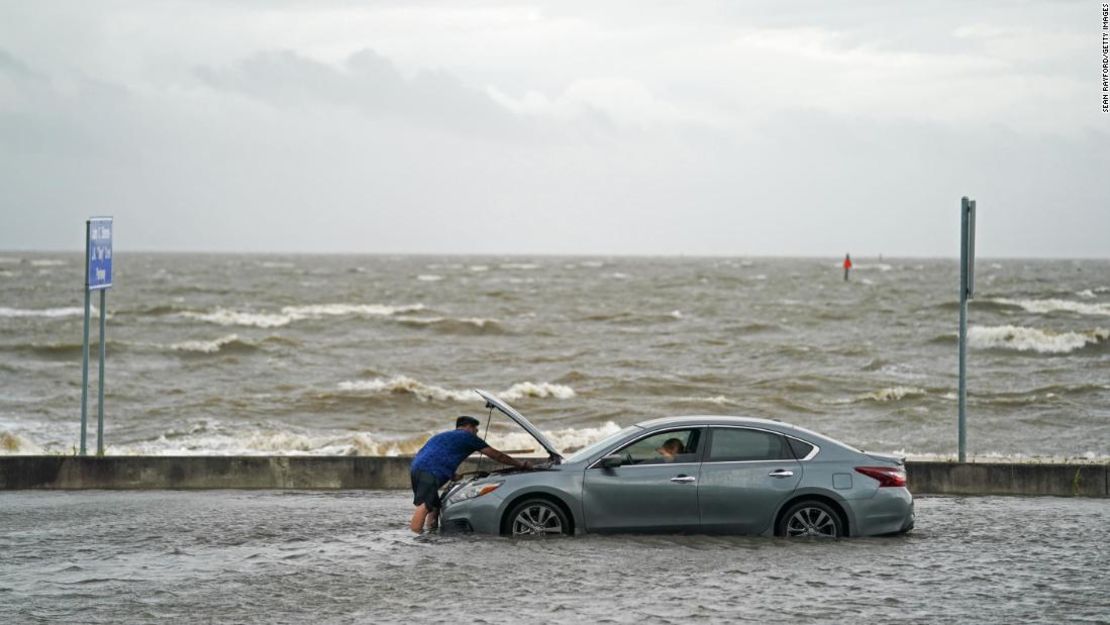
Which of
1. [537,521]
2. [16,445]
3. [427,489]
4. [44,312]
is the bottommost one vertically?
[16,445]

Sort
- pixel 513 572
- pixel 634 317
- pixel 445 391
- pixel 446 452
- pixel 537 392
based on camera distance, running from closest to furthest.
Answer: pixel 513 572, pixel 446 452, pixel 445 391, pixel 537 392, pixel 634 317

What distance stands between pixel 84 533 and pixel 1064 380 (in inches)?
1314

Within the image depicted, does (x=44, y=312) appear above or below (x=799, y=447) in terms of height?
below

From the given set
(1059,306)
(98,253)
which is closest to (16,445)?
(98,253)

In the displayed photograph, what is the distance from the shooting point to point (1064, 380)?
1567 inches

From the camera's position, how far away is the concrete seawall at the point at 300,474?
15.7 m

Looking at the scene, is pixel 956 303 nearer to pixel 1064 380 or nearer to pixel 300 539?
pixel 1064 380

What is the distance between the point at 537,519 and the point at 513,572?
1567 millimetres

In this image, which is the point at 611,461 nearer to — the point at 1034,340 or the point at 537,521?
the point at 537,521

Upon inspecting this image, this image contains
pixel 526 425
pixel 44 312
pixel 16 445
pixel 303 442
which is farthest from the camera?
pixel 44 312

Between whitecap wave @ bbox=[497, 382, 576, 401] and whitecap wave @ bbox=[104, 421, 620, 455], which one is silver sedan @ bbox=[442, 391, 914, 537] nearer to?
whitecap wave @ bbox=[104, 421, 620, 455]

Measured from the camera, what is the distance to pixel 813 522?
12.2 meters

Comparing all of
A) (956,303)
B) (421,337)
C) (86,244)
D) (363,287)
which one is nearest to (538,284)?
(363,287)

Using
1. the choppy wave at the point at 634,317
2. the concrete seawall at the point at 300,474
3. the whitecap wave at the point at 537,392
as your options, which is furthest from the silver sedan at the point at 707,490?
the choppy wave at the point at 634,317
